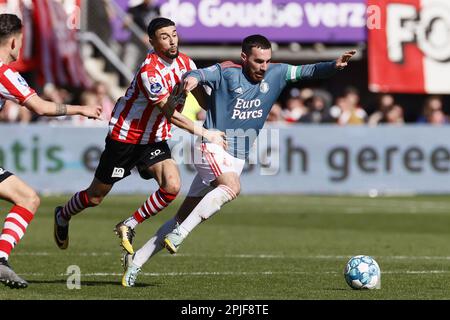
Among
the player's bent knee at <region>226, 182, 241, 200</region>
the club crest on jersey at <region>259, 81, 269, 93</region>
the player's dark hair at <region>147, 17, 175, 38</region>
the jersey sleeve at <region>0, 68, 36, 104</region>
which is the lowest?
the player's bent knee at <region>226, 182, 241, 200</region>

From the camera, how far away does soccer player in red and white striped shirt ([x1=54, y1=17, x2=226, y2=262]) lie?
11.4 metres

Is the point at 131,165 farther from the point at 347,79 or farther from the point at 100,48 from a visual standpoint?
the point at 347,79

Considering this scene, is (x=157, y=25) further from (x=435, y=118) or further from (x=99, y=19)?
(x=99, y=19)

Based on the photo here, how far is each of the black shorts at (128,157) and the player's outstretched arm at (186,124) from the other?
0.69 meters

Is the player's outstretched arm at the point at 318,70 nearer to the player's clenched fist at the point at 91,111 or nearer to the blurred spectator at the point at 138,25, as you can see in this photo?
the player's clenched fist at the point at 91,111

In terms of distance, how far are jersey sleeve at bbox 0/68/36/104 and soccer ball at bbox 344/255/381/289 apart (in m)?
3.27

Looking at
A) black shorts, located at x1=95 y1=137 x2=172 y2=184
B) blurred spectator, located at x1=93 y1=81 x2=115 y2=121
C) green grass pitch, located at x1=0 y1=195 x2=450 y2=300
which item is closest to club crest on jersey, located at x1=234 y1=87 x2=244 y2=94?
black shorts, located at x1=95 y1=137 x2=172 y2=184

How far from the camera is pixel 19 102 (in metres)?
10.1

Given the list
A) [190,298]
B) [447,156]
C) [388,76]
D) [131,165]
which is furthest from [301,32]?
[190,298]

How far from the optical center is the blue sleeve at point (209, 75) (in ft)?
36.1

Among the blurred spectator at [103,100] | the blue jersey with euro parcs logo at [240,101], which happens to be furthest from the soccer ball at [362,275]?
the blurred spectator at [103,100]

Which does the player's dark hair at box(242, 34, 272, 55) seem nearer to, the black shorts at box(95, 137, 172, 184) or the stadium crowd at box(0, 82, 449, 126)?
the black shorts at box(95, 137, 172, 184)

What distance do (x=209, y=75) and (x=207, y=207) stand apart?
1297mm

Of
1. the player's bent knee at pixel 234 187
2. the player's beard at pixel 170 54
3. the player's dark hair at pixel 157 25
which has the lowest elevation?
the player's bent knee at pixel 234 187
